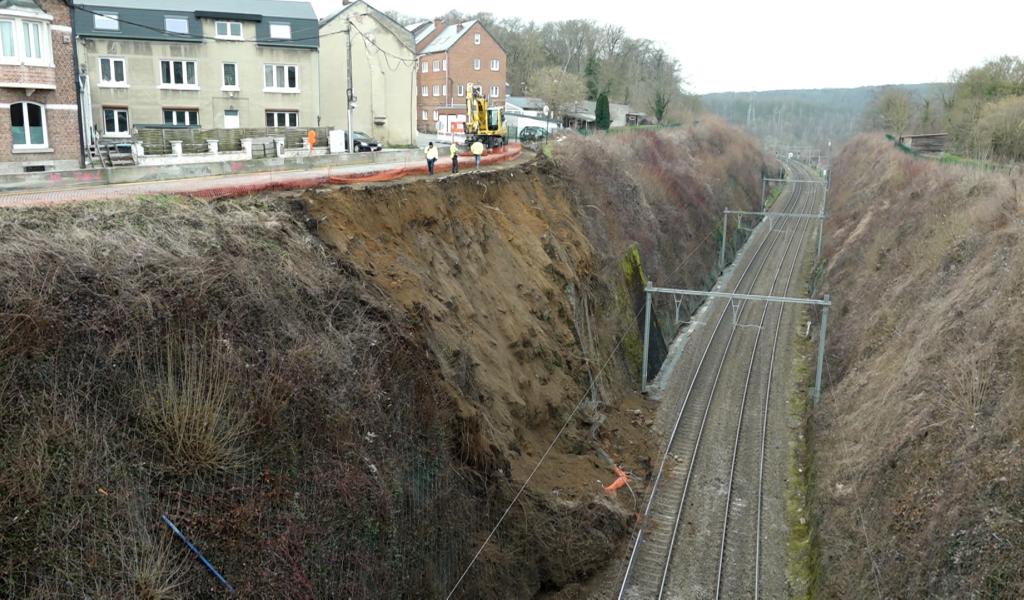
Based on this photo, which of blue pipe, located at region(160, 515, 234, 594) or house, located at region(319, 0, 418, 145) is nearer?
blue pipe, located at region(160, 515, 234, 594)

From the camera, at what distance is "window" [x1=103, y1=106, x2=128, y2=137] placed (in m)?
35.5

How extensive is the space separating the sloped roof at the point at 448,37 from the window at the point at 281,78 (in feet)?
97.9

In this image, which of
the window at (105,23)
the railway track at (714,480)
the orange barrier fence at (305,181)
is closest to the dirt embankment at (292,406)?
the railway track at (714,480)

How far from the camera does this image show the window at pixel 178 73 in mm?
36688

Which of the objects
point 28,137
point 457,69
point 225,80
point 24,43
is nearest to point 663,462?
point 28,137

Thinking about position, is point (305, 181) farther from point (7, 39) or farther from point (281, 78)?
point (281, 78)

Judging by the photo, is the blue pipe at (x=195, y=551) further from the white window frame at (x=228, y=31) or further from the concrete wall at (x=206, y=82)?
the white window frame at (x=228, y=31)

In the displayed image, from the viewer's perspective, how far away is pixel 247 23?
3841 centimetres

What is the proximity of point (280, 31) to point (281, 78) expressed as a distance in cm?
236

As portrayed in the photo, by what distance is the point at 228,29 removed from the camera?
3819 centimetres

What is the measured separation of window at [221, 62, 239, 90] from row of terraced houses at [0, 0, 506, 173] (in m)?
0.07

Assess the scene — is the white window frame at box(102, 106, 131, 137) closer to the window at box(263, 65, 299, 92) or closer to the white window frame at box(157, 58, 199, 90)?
the white window frame at box(157, 58, 199, 90)

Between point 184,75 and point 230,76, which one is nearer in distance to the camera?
point 184,75

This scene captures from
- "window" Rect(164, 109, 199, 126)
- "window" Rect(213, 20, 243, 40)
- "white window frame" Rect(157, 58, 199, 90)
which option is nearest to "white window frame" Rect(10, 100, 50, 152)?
"window" Rect(164, 109, 199, 126)
